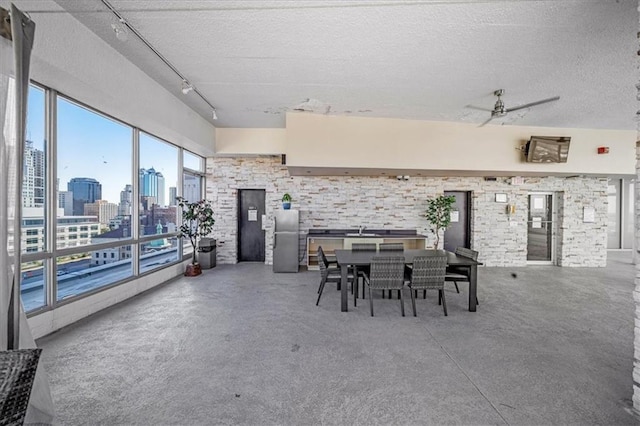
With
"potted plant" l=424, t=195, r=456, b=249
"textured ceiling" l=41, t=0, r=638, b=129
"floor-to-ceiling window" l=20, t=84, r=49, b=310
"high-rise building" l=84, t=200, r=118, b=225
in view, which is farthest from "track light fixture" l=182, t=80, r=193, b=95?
"potted plant" l=424, t=195, r=456, b=249

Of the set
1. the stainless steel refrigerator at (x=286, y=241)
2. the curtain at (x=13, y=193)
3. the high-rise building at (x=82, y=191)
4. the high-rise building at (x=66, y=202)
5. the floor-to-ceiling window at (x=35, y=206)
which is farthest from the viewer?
the stainless steel refrigerator at (x=286, y=241)

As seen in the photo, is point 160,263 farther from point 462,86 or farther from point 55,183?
point 462,86

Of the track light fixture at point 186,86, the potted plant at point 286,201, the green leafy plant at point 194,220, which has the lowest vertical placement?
the green leafy plant at point 194,220

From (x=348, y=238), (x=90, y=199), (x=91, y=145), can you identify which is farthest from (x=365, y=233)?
(x=91, y=145)

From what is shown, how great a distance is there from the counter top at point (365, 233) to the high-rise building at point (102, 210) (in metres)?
3.87

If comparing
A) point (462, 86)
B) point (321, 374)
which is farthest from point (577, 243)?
point (321, 374)

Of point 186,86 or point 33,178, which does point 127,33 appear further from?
point 33,178

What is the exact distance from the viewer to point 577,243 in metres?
7.20

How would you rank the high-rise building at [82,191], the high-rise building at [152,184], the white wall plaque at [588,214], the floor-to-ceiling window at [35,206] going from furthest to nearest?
the white wall plaque at [588,214]
the high-rise building at [152,184]
the high-rise building at [82,191]
the floor-to-ceiling window at [35,206]

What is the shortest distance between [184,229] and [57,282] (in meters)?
2.70

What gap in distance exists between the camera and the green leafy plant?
604 centimetres

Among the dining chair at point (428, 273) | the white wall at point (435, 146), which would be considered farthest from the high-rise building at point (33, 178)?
the dining chair at point (428, 273)

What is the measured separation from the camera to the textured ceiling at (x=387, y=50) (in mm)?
2551

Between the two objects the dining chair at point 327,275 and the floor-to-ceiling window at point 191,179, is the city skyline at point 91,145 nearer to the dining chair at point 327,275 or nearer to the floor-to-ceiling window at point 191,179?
the floor-to-ceiling window at point 191,179
